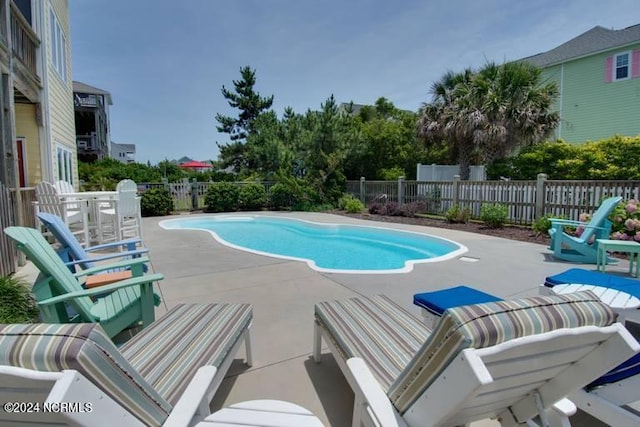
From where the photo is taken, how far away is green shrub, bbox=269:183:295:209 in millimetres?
16891

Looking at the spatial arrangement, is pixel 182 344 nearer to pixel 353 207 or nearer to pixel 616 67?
pixel 353 207

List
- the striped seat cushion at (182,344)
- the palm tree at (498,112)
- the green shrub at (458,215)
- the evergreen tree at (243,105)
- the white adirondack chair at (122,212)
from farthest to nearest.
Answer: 1. the evergreen tree at (243,105)
2. the palm tree at (498,112)
3. the green shrub at (458,215)
4. the white adirondack chair at (122,212)
5. the striped seat cushion at (182,344)

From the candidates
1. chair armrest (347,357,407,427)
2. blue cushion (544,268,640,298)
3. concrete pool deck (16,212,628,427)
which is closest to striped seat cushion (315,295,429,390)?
chair armrest (347,357,407,427)

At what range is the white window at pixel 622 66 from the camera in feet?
46.9

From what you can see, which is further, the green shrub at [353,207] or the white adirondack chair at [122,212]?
the green shrub at [353,207]

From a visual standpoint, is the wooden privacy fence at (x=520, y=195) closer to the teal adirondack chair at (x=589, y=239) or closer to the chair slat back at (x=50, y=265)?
the teal adirondack chair at (x=589, y=239)

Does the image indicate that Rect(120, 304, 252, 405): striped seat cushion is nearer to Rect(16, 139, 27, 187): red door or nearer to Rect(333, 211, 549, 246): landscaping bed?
Rect(333, 211, 549, 246): landscaping bed

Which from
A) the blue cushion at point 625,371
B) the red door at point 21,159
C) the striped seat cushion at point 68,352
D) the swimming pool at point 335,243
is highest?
the red door at point 21,159

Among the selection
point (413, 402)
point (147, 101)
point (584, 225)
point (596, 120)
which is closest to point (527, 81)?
point (596, 120)

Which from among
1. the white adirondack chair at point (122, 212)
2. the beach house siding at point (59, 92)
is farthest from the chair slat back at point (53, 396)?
the beach house siding at point (59, 92)

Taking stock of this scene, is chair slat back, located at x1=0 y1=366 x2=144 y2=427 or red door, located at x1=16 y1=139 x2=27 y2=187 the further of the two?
red door, located at x1=16 y1=139 x2=27 y2=187

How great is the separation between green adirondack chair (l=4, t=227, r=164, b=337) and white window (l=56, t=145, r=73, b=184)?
806 centimetres

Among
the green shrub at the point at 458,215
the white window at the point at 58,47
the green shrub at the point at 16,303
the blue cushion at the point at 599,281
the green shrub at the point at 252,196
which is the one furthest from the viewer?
the green shrub at the point at 252,196

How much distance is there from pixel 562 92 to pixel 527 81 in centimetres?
703
